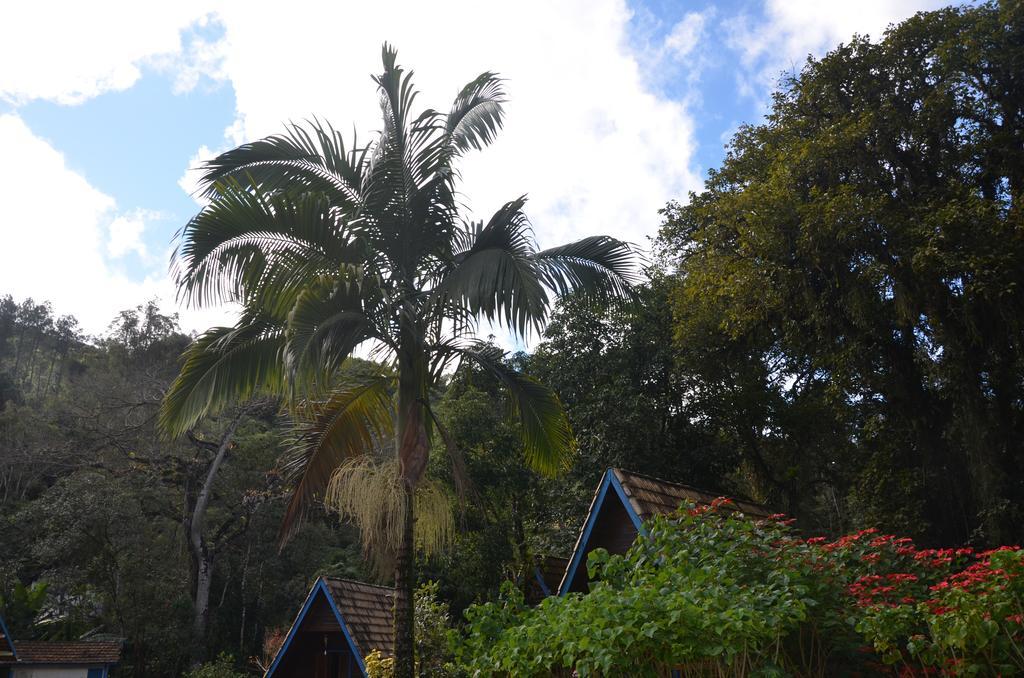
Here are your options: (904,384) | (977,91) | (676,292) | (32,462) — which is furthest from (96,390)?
(977,91)

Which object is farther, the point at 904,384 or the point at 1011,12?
the point at 904,384

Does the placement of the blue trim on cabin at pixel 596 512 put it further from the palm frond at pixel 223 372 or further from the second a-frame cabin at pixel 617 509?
the palm frond at pixel 223 372

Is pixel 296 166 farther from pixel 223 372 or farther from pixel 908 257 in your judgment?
pixel 908 257

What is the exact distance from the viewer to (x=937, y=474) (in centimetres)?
1491

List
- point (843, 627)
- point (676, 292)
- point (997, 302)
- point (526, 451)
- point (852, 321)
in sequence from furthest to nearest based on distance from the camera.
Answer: point (676, 292) < point (852, 321) < point (997, 302) < point (526, 451) < point (843, 627)

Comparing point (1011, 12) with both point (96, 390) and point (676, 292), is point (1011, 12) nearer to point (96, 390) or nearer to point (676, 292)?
point (676, 292)

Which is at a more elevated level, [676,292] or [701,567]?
[676,292]

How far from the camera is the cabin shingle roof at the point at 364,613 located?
43.7ft

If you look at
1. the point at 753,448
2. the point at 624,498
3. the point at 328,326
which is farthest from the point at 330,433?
the point at 753,448

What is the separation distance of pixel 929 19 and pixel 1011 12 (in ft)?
5.07

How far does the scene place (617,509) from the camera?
9953 millimetres

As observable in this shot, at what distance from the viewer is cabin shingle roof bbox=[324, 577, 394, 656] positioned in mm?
13305

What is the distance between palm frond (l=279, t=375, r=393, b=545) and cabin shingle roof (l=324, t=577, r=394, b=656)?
192 inches

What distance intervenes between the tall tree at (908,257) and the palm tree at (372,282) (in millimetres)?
6857
